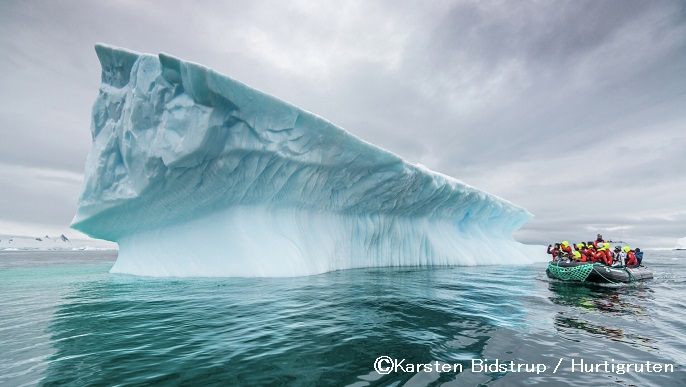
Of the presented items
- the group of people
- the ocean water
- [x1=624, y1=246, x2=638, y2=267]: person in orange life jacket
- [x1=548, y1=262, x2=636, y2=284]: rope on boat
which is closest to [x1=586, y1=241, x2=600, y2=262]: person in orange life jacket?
the group of people

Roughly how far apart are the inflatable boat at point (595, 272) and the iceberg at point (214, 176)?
6.60 m

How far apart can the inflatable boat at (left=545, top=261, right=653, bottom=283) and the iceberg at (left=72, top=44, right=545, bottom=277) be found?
21.7 feet

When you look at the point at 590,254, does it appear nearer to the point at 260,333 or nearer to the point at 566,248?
the point at 566,248

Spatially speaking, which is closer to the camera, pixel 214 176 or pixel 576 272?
pixel 214 176

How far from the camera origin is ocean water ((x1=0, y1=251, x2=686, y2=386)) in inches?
118

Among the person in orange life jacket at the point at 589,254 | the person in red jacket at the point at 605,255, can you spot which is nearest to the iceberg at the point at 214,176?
the person in orange life jacket at the point at 589,254

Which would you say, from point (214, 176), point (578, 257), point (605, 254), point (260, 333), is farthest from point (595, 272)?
point (214, 176)

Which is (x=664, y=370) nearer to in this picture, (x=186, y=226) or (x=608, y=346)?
(x=608, y=346)

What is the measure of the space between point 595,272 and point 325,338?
1101 centimetres

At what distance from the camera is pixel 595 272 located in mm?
10523

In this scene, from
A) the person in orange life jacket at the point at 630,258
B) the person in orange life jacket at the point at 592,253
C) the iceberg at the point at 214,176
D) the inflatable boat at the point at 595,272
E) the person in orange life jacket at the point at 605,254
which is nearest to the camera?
the iceberg at the point at 214,176

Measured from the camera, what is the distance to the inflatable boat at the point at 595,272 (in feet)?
34.4

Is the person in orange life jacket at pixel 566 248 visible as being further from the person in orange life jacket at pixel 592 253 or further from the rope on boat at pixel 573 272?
the rope on boat at pixel 573 272

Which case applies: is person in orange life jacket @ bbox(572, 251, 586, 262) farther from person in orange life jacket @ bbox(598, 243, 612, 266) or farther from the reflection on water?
the reflection on water
